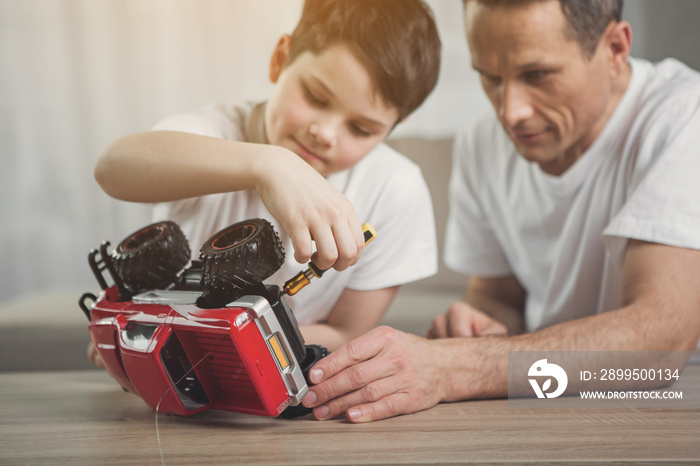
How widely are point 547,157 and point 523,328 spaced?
1.38 feet

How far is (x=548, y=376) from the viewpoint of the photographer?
74 cm

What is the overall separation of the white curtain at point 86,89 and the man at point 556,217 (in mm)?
979

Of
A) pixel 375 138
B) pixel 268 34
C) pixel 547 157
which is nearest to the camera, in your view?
pixel 375 138

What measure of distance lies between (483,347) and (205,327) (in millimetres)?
353

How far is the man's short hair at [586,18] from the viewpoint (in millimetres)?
1014

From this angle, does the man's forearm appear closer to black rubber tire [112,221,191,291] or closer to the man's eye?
black rubber tire [112,221,191,291]

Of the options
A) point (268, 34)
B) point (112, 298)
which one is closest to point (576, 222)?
point (112, 298)

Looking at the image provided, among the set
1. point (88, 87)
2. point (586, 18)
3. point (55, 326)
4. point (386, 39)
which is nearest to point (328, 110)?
point (386, 39)

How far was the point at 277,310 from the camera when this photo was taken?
22.6 inches

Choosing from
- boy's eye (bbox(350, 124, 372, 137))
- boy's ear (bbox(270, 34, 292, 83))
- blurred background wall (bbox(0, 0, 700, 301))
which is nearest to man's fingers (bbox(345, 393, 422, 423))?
boy's eye (bbox(350, 124, 372, 137))

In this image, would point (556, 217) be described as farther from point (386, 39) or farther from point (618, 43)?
point (386, 39)

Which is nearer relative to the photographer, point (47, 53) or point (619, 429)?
point (619, 429)

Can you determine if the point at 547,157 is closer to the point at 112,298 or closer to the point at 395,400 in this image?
the point at 395,400

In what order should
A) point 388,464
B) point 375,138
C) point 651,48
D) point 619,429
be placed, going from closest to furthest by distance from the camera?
1. point 388,464
2. point 619,429
3. point 375,138
4. point 651,48
